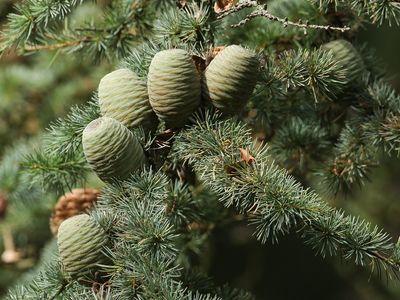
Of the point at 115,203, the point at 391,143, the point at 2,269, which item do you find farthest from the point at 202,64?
the point at 2,269

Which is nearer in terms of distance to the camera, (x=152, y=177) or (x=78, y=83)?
(x=152, y=177)

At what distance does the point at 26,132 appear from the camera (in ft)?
5.26

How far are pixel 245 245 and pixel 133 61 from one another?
1110 millimetres

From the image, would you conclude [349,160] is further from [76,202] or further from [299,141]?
[76,202]

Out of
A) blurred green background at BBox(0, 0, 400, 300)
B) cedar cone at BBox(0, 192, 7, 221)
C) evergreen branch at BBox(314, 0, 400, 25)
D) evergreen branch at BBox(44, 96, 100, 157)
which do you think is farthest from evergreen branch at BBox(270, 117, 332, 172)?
cedar cone at BBox(0, 192, 7, 221)

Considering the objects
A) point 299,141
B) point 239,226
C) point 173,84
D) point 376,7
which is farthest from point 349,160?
point 239,226

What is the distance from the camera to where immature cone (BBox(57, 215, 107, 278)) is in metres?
0.70

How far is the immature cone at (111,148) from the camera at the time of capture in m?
0.70

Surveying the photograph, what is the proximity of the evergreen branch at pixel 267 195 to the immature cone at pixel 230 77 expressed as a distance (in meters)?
0.02

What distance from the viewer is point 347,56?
0.85m

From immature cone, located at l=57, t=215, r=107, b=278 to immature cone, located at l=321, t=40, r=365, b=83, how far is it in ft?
1.20

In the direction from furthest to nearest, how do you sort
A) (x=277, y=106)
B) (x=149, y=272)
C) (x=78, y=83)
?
(x=78, y=83) < (x=277, y=106) < (x=149, y=272)

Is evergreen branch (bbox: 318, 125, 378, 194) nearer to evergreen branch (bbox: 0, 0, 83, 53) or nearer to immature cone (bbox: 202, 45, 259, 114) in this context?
immature cone (bbox: 202, 45, 259, 114)

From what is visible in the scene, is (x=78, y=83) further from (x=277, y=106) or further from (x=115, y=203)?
(x=115, y=203)
